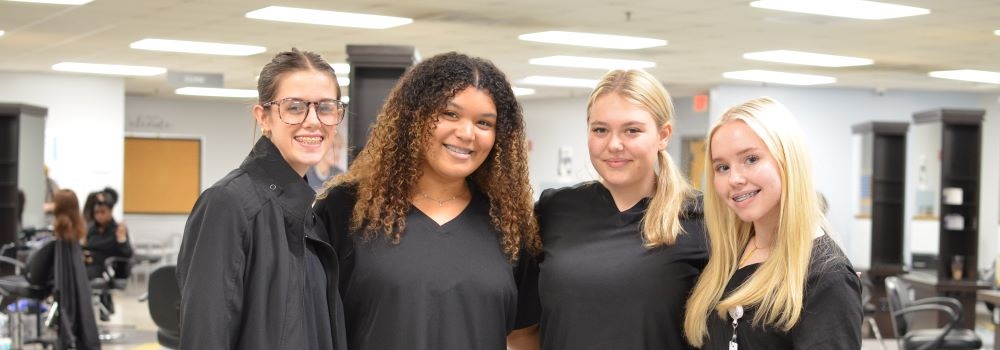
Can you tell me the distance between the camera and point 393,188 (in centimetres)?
260

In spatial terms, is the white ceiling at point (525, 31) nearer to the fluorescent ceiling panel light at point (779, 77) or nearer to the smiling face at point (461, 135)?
the fluorescent ceiling panel light at point (779, 77)

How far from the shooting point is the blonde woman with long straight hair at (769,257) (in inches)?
86.9

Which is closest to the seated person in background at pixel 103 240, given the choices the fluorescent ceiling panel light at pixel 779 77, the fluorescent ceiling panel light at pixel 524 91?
the fluorescent ceiling panel light at pixel 779 77

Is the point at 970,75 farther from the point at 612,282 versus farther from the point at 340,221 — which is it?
the point at 340,221

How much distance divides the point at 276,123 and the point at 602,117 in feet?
2.54

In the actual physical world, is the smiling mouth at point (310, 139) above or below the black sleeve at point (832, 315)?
above

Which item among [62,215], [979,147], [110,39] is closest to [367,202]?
[62,215]

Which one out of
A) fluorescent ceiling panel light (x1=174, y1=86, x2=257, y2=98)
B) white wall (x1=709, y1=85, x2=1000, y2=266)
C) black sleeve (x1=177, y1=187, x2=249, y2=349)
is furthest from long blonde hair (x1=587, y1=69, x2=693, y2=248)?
fluorescent ceiling panel light (x1=174, y1=86, x2=257, y2=98)

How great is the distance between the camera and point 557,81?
51.0ft

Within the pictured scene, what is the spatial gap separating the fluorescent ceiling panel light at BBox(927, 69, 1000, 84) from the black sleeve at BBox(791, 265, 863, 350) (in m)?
12.0

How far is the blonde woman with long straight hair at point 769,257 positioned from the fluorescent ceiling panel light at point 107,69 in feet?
→ 40.5

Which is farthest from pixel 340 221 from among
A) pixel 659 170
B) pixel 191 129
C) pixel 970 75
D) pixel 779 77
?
pixel 191 129

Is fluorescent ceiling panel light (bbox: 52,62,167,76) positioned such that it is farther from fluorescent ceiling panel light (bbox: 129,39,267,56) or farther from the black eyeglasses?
the black eyeglasses

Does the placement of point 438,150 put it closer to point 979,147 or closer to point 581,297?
point 581,297
